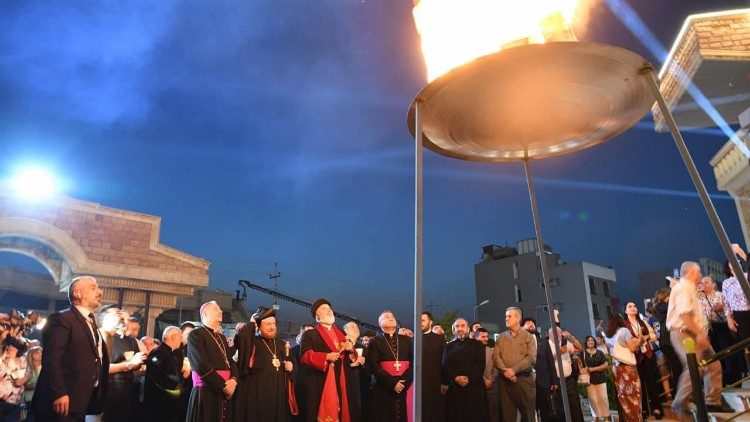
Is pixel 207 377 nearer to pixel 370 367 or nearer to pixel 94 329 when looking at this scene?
pixel 94 329

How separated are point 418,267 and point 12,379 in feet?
19.9

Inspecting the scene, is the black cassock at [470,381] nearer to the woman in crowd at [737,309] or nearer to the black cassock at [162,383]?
the woman in crowd at [737,309]

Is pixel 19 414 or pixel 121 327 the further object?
pixel 121 327

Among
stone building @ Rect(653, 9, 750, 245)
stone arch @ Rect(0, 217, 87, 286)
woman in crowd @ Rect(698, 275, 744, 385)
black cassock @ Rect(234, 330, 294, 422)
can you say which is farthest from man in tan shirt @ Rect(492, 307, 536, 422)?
stone arch @ Rect(0, 217, 87, 286)

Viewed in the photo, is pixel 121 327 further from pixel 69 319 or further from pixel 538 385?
pixel 538 385

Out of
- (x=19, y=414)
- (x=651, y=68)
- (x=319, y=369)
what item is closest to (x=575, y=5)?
(x=651, y=68)

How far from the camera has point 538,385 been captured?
813cm

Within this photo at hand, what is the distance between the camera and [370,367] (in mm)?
7602

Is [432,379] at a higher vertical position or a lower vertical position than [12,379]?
higher

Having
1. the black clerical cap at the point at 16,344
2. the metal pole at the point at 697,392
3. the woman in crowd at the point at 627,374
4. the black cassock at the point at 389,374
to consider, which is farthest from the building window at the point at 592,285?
the black clerical cap at the point at 16,344

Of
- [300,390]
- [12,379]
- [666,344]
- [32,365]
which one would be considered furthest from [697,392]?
[32,365]

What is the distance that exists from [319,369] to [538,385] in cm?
396

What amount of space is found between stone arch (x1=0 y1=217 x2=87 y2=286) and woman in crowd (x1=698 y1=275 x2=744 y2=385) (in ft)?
52.1

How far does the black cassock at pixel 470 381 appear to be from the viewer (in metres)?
7.18
